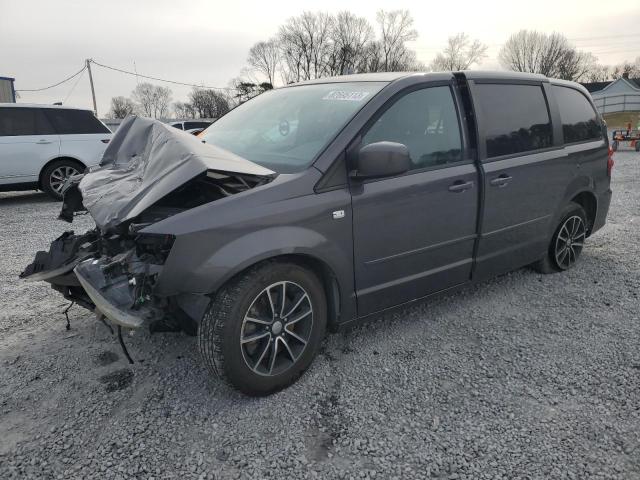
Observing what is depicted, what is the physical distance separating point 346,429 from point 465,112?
2.32 metres

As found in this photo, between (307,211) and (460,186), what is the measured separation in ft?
4.10

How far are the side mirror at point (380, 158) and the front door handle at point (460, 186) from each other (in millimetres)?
669

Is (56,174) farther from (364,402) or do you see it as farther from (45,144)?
(364,402)

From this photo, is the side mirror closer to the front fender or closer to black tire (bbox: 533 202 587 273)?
the front fender

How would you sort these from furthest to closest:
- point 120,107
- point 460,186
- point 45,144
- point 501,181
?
point 120,107
point 45,144
point 501,181
point 460,186

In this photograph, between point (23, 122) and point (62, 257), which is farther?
point (23, 122)

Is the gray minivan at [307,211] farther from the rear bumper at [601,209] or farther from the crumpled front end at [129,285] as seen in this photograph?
the rear bumper at [601,209]

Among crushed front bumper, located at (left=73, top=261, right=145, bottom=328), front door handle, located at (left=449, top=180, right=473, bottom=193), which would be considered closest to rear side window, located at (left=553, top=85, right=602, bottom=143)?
front door handle, located at (left=449, top=180, right=473, bottom=193)

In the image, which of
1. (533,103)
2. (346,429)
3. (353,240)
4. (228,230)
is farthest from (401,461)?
(533,103)

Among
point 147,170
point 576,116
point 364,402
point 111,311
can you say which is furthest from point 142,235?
point 576,116

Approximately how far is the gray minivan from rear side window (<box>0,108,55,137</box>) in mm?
6253

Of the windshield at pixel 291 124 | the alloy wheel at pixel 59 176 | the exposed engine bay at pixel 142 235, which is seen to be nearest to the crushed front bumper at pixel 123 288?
the exposed engine bay at pixel 142 235

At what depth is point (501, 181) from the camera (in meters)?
3.46

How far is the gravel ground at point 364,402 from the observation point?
2145mm
